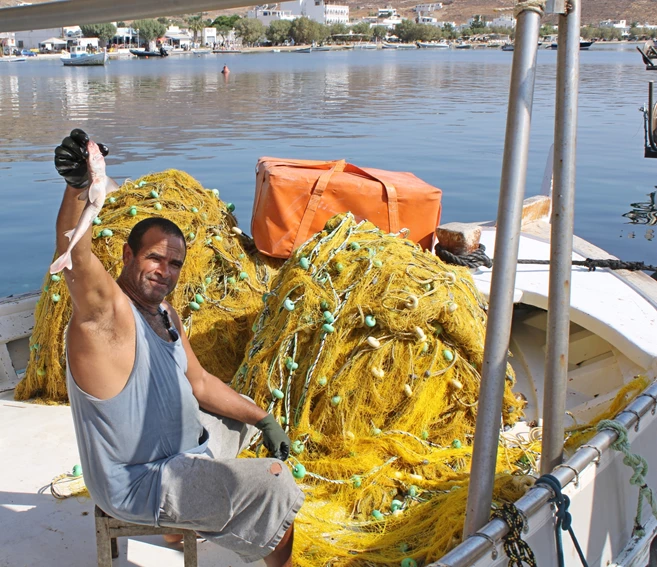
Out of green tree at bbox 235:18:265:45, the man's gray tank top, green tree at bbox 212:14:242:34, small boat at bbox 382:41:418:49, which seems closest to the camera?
the man's gray tank top

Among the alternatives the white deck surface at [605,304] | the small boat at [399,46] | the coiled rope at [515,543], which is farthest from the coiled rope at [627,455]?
the small boat at [399,46]

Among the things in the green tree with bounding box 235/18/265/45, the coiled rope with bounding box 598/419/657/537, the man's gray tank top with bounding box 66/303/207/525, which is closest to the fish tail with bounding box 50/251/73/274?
the man's gray tank top with bounding box 66/303/207/525

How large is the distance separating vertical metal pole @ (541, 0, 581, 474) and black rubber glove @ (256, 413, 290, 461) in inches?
39.0

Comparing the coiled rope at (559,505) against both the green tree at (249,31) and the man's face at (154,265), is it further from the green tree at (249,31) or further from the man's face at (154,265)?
the green tree at (249,31)

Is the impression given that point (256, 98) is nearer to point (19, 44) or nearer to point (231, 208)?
point (231, 208)

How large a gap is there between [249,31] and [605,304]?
128802 mm

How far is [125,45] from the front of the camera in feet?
374

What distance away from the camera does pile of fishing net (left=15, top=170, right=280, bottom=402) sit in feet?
13.8

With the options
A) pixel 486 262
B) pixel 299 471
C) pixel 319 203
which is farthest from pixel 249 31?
pixel 299 471

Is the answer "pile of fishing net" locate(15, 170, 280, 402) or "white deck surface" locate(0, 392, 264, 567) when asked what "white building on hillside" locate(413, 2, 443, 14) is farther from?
"white deck surface" locate(0, 392, 264, 567)

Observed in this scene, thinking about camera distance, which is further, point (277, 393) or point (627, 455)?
point (277, 393)

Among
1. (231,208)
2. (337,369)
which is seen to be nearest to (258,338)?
(337,369)

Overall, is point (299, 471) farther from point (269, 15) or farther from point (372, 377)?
point (269, 15)

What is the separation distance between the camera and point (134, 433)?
7.58ft
